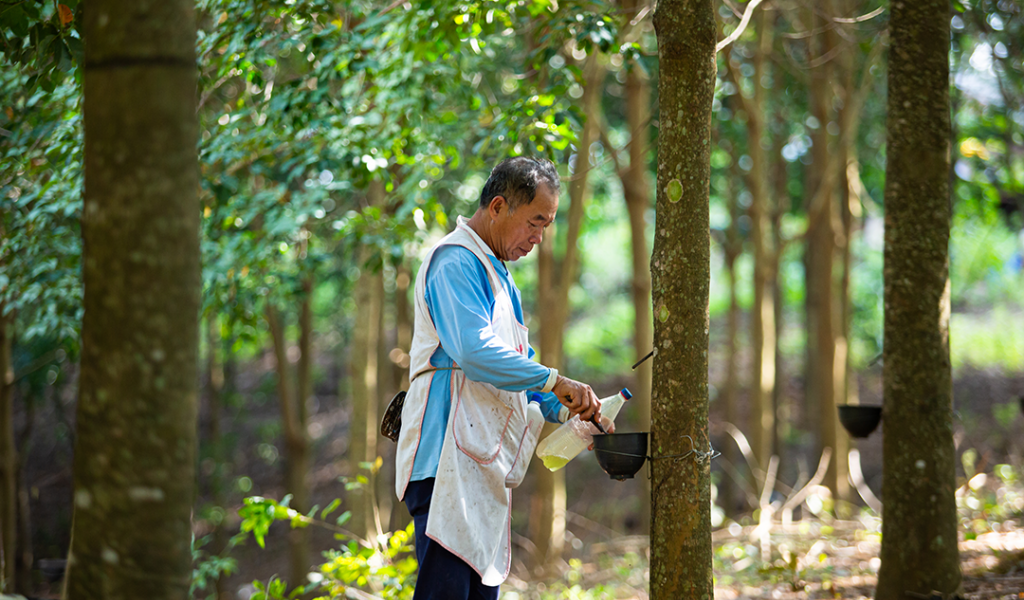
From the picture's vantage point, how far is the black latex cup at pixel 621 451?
99.8 inches

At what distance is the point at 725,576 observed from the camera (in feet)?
17.8

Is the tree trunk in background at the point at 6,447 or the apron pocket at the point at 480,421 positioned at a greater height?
the apron pocket at the point at 480,421

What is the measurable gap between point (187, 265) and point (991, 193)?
33.3 ft

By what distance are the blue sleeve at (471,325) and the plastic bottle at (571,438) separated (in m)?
0.48

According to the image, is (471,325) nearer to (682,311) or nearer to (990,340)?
(682,311)

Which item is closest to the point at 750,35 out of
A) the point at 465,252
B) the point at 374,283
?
the point at 374,283

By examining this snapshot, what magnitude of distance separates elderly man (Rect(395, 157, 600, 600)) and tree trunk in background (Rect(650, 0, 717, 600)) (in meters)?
0.32

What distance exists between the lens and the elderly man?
2.38 m

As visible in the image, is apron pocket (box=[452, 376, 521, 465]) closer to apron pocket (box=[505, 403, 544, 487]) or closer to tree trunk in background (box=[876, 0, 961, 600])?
apron pocket (box=[505, 403, 544, 487])

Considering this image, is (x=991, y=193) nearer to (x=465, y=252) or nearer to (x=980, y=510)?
(x=980, y=510)

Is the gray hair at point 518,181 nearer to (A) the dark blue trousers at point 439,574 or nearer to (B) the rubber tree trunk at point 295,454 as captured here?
(A) the dark blue trousers at point 439,574

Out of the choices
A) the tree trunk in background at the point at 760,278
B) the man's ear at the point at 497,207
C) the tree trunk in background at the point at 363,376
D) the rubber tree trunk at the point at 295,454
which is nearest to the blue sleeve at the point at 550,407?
the man's ear at the point at 497,207

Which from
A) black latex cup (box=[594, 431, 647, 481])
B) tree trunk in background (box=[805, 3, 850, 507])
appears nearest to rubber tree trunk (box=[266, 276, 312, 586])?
tree trunk in background (box=[805, 3, 850, 507])

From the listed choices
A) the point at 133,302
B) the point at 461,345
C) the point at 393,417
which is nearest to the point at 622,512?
the point at 393,417
